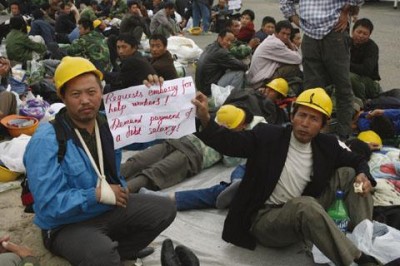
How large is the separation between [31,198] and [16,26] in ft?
20.2

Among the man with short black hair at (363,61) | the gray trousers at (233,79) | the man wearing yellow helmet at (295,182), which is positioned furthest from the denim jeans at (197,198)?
the man with short black hair at (363,61)

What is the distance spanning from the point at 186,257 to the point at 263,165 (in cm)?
79

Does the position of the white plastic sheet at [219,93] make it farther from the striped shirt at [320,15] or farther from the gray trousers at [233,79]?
the striped shirt at [320,15]

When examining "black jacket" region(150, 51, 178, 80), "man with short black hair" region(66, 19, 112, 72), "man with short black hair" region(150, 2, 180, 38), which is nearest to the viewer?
"black jacket" region(150, 51, 178, 80)

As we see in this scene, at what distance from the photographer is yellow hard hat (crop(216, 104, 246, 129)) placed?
→ 4.76 meters

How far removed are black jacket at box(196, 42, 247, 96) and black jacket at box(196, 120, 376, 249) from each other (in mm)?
3627

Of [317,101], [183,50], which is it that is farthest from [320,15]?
[183,50]

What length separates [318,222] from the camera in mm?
2908

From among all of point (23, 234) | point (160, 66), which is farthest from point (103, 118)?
point (160, 66)

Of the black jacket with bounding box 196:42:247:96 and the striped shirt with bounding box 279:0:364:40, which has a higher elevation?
the striped shirt with bounding box 279:0:364:40

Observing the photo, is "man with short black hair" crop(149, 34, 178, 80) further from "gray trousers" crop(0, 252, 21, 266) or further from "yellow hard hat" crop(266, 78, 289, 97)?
"gray trousers" crop(0, 252, 21, 266)

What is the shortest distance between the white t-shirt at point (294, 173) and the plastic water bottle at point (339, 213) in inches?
11.0

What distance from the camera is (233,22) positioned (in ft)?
31.3

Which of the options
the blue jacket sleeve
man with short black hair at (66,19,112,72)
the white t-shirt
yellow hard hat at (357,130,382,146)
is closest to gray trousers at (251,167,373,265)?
the white t-shirt
